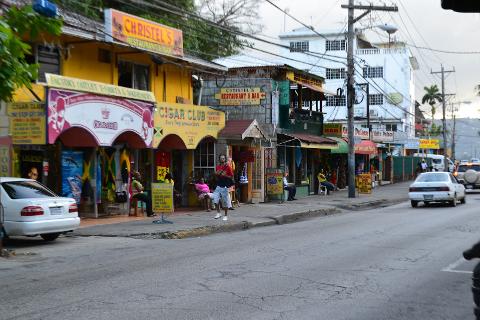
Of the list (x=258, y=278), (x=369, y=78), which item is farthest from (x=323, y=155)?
(x=369, y=78)

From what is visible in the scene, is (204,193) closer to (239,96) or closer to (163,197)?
(163,197)

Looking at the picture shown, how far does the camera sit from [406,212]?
2192 centimetres

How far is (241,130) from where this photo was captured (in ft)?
77.3

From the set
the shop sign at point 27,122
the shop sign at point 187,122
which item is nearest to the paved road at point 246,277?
the shop sign at point 27,122

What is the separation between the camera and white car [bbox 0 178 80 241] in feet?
42.4

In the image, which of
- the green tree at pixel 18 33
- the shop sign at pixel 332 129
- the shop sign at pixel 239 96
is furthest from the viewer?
the shop sign at pixel 332 129

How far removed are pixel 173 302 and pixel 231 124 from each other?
57.2ft

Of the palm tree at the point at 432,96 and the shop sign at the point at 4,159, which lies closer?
the shop sign at the point at 4,159

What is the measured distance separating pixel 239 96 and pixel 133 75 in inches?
232

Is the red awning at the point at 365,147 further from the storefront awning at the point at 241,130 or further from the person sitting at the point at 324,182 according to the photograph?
the storefront awning at the point at 241,130

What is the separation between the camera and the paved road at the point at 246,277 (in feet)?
23.2

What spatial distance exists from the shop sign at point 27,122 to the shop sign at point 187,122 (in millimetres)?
5124

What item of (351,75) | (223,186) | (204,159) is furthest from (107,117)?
(351,75)

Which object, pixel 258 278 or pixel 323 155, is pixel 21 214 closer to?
pixel 258 278
